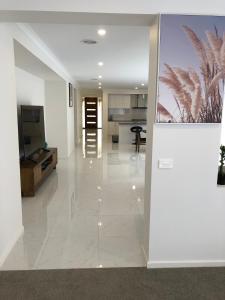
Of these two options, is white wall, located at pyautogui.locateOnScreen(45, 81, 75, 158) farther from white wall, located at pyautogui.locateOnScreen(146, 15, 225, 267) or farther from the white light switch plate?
the white light switch plate

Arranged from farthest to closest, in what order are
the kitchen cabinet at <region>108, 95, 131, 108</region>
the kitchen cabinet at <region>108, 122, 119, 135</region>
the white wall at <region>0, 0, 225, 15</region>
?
1. the kitchen cabinet at <region>108, 122, 119, 135</region>
2. the kitchen cabinet at <region>108, 95, 131, 108</region>
3. the white wall at <region>0, 0, 225, 15</region>

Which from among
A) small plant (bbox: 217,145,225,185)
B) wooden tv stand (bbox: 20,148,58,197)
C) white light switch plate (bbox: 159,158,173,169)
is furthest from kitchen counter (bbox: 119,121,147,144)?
white light switch plate (bbox: 159,158,173,169)

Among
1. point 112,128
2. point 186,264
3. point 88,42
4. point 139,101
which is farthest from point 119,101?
point 186,264

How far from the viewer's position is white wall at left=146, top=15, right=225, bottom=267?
223cm

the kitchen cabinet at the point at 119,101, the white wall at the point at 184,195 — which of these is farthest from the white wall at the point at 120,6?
the kitchen cabinet at the point at 119,101

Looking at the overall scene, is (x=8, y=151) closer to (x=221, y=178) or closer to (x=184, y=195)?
(x=184, y=195)

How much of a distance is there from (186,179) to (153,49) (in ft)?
4.09

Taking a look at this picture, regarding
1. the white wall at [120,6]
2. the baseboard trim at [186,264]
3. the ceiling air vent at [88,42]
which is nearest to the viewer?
the white wall at [120,6]

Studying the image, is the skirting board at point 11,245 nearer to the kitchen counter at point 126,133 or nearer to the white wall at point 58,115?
the white wall at point 58,115

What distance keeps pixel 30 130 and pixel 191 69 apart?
3336 mm

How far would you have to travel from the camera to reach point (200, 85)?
7.08ft

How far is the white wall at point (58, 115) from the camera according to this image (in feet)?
22.6

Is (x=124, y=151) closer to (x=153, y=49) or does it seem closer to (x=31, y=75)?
(x=31, y=75)

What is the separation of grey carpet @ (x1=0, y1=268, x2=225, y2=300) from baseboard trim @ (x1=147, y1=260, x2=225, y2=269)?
0.16ft
